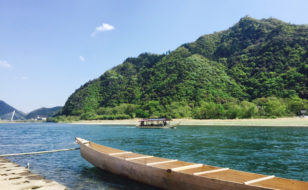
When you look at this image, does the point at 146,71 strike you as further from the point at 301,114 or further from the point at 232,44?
the point at 301,114

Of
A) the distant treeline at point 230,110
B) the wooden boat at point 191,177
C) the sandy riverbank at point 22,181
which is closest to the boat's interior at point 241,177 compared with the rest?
the wooden boat at point 191,177

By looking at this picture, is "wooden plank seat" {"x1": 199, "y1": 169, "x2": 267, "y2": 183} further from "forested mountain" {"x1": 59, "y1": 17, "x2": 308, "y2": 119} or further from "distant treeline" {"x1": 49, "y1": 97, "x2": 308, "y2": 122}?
"forested mountain" {"x1": 59, "y1": 17, "x2": 308, "y2": 119}

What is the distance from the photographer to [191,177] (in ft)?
27.4

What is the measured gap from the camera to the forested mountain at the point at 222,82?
88875 millimetres

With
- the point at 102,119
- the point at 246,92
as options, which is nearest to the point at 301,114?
the point at 246,92

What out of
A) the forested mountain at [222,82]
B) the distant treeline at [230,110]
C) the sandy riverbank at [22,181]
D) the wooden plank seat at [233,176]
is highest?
the forested mountain at [222,82]

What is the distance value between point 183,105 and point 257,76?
40.9 metres

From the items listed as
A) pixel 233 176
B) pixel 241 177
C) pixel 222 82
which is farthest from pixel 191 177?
pixel 222 82

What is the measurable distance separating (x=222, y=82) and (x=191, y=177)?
116 metres

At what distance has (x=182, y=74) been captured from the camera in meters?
128

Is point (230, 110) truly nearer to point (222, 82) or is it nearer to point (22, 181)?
point (222, 82)

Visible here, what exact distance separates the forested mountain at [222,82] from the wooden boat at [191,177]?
72.7 meters

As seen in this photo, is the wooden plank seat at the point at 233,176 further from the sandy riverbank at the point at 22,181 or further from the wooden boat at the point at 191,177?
the sandy riverbank at the point at 22,181

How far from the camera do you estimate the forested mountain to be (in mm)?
88875
